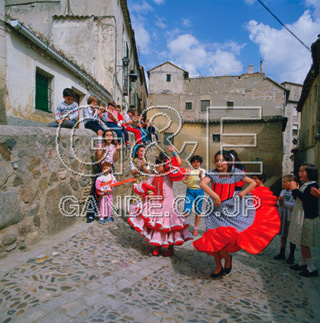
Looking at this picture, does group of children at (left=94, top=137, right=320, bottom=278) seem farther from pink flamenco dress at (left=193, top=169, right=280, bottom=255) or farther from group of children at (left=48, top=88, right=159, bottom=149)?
group of children at (left=48, top=88, right=159, bottom=149)

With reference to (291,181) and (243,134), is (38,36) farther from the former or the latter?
(243,134)

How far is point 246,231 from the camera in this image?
124 inches

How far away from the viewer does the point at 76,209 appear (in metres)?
4.77

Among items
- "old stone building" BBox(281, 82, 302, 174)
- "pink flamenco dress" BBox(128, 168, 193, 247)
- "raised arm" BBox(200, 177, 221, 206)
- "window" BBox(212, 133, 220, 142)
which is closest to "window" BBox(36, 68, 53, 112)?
"pink flamenco dress" BBox(128, 168, 193, 247)

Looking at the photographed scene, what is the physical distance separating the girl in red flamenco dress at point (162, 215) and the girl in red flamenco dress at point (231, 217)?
58 cm

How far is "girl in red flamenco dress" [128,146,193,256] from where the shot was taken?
3873 millimetres

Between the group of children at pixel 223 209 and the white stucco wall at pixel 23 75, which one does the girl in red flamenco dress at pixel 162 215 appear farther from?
the white stucco wall at pixel 23 75

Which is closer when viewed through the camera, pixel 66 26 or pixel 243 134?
pixel 66 26

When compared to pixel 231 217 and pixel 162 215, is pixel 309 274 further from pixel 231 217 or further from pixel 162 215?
pixel 162 215

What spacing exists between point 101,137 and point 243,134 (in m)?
17.5

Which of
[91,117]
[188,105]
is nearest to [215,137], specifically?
[188,105]

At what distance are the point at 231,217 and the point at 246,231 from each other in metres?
0.26

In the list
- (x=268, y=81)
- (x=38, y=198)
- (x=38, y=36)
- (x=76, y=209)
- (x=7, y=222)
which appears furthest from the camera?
(x=268, y=81)

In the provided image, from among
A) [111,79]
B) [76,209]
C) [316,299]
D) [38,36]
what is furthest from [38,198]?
[111,79]
